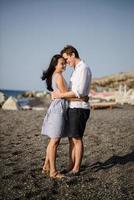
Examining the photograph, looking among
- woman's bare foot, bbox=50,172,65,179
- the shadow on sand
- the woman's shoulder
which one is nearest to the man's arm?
the woman's shoulder

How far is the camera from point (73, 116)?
5.06 meters

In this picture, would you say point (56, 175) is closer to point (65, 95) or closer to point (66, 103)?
point (66, 103)

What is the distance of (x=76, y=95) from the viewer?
493cm

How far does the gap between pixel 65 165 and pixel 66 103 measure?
137 centimetres

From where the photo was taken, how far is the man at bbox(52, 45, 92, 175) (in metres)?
4.95

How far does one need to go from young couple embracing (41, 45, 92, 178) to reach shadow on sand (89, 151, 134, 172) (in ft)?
2.10

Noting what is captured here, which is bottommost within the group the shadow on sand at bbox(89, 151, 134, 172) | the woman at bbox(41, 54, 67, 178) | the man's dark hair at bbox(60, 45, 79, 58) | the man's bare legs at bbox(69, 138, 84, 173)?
the shadow on sand at bbox(89, 151, 134, 172)

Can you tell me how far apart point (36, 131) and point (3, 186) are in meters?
5.38

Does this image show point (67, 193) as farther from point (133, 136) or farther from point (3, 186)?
point (133, 136)

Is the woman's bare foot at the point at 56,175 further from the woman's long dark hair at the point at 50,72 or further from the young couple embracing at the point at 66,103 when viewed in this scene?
the woman's long dark hair at the point at 50,72

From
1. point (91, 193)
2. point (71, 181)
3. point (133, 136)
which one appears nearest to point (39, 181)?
point (71, 181)

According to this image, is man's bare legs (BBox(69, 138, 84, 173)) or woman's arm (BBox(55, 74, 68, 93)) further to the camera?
man's bare legs (BBox(69, 138, 84, 173))

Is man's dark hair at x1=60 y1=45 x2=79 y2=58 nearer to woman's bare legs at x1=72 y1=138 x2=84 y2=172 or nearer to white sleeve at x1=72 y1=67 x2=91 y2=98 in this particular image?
white sleeve at x1=72 y1=67 x2=91 y2=98

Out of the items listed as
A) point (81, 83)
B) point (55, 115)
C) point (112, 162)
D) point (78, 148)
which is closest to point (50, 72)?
point (81, 83)
